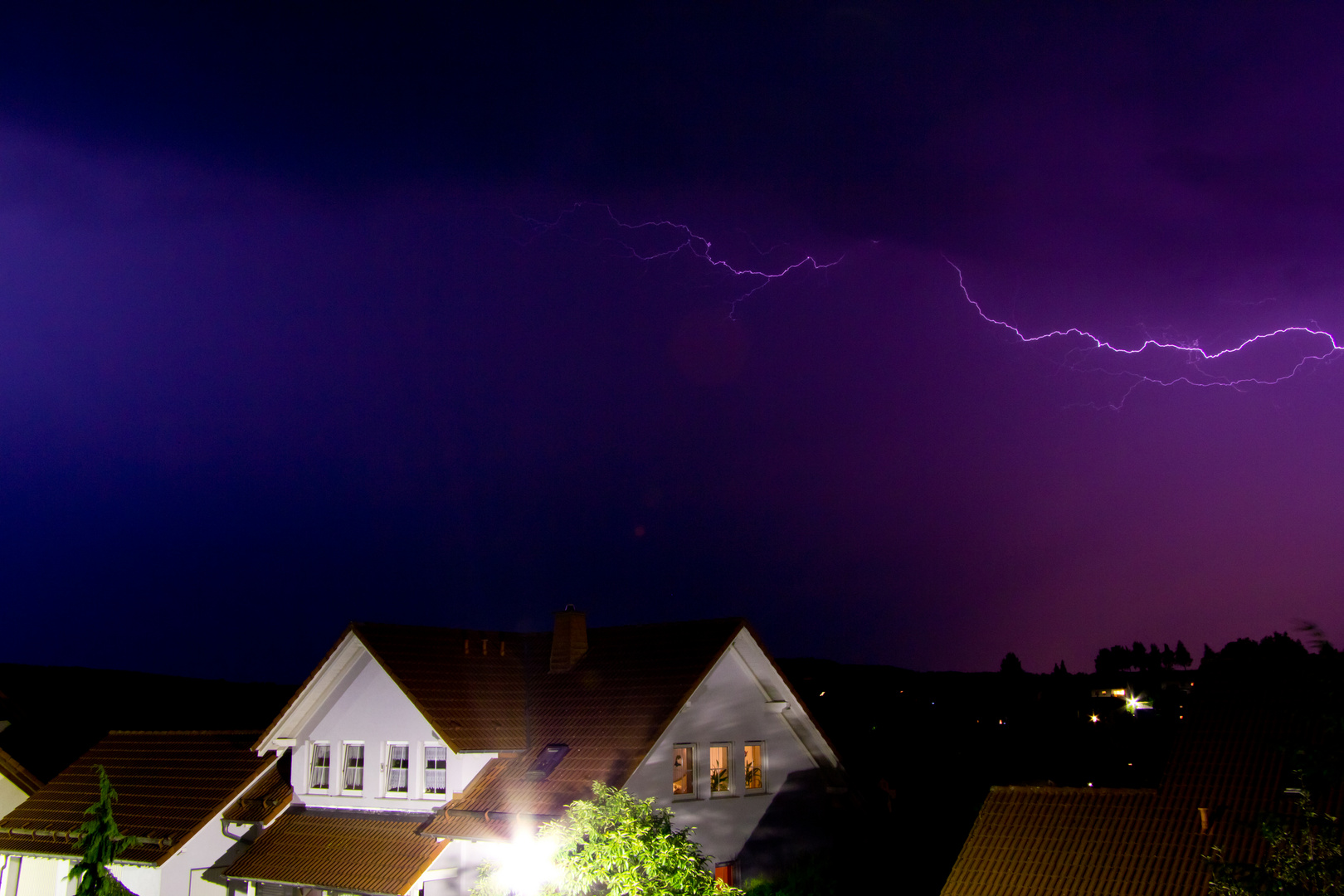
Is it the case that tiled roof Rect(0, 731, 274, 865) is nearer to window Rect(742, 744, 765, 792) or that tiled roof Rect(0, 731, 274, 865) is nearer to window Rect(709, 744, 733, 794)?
window Rect(709, 744, 733, 794)

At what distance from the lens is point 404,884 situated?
21.9m

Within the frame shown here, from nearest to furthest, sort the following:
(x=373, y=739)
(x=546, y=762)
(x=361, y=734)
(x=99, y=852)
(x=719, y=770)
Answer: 1. (x=99, y=852)
2. (x=546, y=762)
3. (x=719, y=770)
4. (x=373, y=739)
5. (x=361, y=734)

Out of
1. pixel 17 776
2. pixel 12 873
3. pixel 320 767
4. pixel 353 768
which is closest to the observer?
pixel 353 768

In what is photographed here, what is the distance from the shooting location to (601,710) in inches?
984

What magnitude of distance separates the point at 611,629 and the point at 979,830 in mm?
11099

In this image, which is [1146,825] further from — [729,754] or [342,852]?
[342,852]

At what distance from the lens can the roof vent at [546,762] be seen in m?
23.3

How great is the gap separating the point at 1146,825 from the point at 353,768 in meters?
17.8

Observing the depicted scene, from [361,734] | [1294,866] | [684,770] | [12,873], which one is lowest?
[1294,866]

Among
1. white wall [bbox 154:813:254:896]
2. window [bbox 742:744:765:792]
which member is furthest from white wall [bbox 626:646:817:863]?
white wall [bbox 154:813:254:896]

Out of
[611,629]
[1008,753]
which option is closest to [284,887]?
[611,629]

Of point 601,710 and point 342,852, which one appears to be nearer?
point 342,852

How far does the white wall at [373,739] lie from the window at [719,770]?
4.90 meters

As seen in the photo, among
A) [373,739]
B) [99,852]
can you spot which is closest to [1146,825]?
[373,739]
